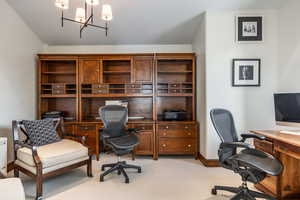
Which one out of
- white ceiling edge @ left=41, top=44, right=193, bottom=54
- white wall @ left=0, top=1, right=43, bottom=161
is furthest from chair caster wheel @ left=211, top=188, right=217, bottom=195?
white wall @ left=0, top=1, right=43, bottom=161

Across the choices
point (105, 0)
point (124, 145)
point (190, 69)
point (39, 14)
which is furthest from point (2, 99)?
point (190, 69)

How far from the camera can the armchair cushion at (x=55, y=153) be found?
7.74 ft

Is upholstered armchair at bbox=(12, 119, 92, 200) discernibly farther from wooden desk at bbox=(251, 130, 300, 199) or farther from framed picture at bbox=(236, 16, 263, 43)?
framed picture at bbox=(236, 16, 263, 43)

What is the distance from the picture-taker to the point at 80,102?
152 inches

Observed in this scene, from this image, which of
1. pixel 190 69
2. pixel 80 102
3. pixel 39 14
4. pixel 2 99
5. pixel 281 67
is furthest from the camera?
pixel 190 69

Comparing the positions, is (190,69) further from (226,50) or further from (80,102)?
(80,102)

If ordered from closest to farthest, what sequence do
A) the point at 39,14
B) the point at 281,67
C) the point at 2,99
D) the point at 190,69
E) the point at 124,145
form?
the point at 124,145 → the point at 2,99 → the point at 281,67 → the point at 39,14 → the point at 190,69

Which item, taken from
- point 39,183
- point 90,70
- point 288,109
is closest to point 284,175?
point 288,109

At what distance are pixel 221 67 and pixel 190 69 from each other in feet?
3.06

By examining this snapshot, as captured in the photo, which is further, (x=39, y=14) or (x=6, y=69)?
(x=39, y=14)

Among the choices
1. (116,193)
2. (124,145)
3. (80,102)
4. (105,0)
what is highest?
(105,0)

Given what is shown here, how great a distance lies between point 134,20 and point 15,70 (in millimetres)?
2337

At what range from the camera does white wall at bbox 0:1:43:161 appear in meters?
3.04

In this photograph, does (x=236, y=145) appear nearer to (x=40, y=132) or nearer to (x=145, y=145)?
(x=145, y=145)
